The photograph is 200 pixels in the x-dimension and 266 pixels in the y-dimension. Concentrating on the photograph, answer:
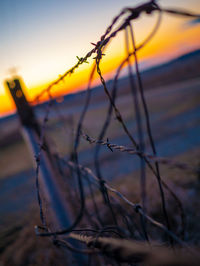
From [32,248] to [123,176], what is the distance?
3.96 meters

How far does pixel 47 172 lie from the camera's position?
2795 mm

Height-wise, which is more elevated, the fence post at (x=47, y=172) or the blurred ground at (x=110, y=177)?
the fence post at (x=47, y=172)

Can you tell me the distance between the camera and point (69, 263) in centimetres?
298

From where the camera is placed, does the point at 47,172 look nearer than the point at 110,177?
Yes

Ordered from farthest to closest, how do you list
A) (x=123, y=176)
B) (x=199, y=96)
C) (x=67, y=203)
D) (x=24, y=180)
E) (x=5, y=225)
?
(x=199, y=96) < (x=24, y=180) < (x=123, y=176) < (x=5, y=225) < (x=67, y=203)

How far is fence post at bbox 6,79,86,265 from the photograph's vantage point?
276 cm

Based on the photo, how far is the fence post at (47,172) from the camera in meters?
2.76

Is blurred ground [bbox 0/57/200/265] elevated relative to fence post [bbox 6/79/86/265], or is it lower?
lower

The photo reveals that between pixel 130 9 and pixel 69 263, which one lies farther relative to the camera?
pixel 69 263

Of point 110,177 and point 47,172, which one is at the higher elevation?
point 47,172

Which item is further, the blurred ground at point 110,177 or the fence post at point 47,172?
the blurred ground at point 110,177

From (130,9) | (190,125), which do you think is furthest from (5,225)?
(190,125)

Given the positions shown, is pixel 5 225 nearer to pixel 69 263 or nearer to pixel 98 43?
pixel 69 263

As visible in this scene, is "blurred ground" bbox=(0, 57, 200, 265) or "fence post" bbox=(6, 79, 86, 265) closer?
"fence post" bbox=(6, 79, 86, 265)
